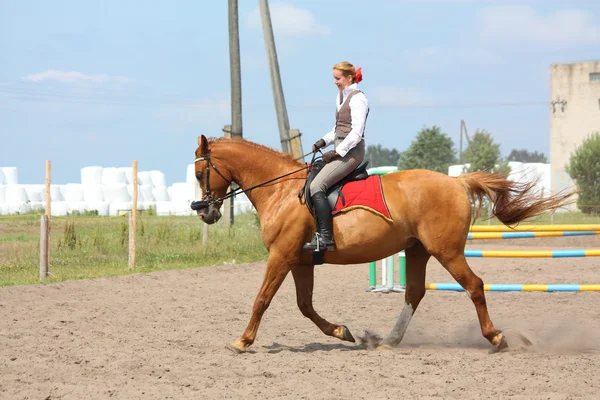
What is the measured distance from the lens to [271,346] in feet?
27.4

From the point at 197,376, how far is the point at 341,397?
1.32 m

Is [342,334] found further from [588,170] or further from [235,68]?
[588,170]

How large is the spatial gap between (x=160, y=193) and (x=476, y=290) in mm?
40324

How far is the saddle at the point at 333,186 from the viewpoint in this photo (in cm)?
797

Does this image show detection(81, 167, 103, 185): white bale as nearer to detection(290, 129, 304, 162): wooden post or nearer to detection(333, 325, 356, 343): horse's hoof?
detection(290, 129, 304, 162): wooden post

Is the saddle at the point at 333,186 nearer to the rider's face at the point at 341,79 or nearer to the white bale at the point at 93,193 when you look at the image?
the rider's face at the point at 341,79

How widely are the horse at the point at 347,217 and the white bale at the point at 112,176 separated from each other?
124 feet

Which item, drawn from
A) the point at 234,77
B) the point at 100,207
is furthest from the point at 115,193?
the point at 234,77

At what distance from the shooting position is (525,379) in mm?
6520

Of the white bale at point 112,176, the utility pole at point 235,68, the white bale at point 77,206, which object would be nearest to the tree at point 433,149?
the white bale at point 112,176

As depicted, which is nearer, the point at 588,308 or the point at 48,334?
the point at 48,334

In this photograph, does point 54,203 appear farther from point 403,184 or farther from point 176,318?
point 403,184

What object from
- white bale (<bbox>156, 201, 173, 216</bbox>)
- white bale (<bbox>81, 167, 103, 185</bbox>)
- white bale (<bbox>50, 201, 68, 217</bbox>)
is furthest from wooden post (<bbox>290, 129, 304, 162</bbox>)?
white bale (<bbox>81, 167, 103, 185</bbox>)

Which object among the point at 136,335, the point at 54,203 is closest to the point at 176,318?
the point at 136,335
